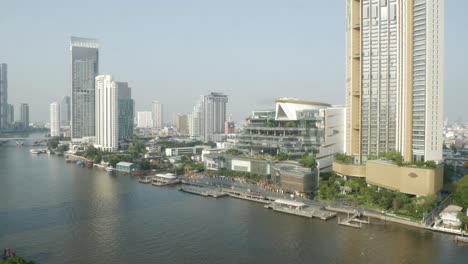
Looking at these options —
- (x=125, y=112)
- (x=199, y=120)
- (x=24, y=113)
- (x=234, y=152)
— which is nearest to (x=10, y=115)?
(x=24, y=113)

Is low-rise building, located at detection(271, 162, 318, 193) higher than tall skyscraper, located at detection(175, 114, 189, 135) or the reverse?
the reverse

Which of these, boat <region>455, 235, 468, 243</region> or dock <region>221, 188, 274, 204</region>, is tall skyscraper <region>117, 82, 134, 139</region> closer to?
dock <region>221, 188, 274, 204</region>

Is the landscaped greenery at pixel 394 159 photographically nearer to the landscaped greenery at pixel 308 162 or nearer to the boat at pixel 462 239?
the landscaped greenery at pixel 308 162

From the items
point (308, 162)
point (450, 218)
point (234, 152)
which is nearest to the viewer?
point (450, 218)

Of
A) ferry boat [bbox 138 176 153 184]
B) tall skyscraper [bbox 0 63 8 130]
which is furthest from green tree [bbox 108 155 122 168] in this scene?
tall skyscraper [bbox 0 63 8 130]

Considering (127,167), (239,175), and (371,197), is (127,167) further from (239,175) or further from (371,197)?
(371,197)

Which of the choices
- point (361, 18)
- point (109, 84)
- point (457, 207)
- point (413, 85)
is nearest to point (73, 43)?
point (109, 84)
